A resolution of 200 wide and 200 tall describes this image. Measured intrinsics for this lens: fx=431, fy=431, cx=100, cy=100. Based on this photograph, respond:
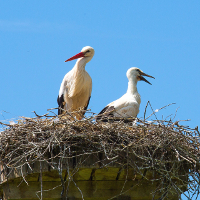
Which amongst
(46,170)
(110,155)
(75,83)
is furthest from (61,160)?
(75,83)

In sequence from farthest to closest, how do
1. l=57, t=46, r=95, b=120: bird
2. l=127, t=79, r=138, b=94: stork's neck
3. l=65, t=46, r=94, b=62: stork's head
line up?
1. l=65, t=46, r=94, b=62: stork's head
2. l=57, t=46, r=95, b=120: bird
3. l=127, t=79, r=138, b=94: stork's neck

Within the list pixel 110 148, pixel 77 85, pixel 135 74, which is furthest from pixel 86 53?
pixel 110 148

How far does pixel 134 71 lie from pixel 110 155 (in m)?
3.38

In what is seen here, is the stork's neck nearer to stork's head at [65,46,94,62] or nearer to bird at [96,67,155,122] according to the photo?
bird at [96,67,155,122]

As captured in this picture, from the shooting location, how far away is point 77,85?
22.4 ft

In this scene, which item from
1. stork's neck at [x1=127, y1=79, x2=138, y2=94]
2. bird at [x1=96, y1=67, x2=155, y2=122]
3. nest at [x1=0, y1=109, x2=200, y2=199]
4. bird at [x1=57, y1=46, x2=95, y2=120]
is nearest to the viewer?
nest at [x1=0, y1=109, x2=200, y2=199]

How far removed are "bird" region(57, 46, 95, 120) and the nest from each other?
Result: 2.63 metres

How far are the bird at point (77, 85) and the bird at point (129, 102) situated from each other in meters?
0.49

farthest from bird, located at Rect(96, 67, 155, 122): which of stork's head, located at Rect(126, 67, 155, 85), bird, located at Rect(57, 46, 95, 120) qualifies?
bird, located at Rect(57, 46, 95, 120)

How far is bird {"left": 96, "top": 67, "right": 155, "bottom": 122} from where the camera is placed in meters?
6.34

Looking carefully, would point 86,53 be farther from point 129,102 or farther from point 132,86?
point 129,102

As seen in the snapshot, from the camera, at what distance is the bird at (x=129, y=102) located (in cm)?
634

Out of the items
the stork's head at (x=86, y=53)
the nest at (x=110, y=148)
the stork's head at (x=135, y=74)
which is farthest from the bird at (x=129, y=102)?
the nest at (x=110, y=148)

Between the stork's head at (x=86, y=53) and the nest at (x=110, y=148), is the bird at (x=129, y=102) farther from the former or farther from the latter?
the nest at (x=110, y=148)
